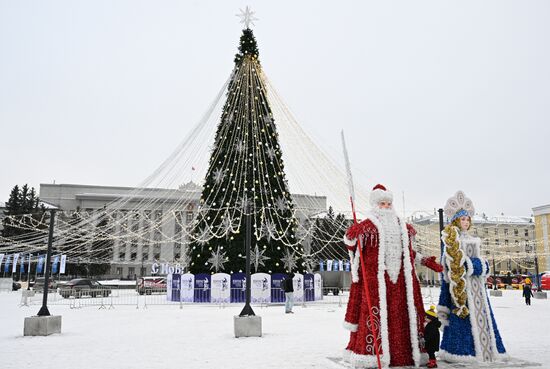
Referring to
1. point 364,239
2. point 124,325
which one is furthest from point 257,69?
point 364,239

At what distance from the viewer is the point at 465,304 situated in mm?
7633

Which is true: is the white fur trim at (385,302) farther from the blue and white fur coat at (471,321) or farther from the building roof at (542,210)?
the building roof at (542,210)

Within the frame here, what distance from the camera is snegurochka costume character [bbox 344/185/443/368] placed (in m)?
6.93

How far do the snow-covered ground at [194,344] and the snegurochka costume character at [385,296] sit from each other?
0.63m

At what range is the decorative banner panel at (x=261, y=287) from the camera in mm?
21625

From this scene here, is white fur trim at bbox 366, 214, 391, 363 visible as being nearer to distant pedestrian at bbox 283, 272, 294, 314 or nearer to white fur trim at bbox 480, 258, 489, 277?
white fur trim at bbox 480, 258, 489, 277

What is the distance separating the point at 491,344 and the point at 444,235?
6.37 ft

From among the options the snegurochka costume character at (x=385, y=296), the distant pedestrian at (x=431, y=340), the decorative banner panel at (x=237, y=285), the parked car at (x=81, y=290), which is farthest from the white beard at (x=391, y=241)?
the parked car at (x=81, y=290)

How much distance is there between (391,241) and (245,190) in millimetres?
15287

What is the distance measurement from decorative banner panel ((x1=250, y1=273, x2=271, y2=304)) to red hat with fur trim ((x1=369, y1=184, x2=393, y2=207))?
14489 mm

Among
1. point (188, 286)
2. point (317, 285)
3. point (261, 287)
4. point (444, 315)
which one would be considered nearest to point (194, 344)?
point (444, 315)

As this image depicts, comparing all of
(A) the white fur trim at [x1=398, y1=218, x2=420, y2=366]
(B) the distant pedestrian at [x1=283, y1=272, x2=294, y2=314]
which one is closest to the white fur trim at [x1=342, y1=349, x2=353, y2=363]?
(A) the white fur trim at [x1=398, y1=218, x2=420, y2=366]

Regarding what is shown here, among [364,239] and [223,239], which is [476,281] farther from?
[223,239]

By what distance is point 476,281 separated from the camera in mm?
7820
